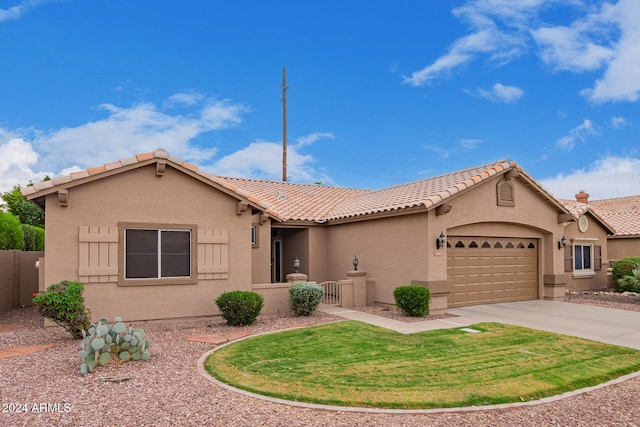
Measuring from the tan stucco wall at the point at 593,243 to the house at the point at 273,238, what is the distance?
A: 435cm

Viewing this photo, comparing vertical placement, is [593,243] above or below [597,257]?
above

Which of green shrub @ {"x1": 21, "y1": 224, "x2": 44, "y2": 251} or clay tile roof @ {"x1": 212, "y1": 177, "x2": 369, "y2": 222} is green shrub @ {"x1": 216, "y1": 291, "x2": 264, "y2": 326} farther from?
green shrub @ {"x1": 21, "y1": 224, "x2": 44, "y2": 251}

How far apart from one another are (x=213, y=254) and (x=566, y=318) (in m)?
9.91

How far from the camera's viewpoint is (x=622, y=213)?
86.2 ft

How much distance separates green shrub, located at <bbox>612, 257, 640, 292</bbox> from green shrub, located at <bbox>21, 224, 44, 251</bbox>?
25.3 m

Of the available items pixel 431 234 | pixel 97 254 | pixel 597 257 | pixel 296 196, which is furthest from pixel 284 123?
pixel 97 254

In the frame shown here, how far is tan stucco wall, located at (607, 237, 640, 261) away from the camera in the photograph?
908 inches

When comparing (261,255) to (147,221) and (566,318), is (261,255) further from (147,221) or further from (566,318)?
(566,318)

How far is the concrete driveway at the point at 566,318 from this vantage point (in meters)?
10.7

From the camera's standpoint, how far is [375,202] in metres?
17.2

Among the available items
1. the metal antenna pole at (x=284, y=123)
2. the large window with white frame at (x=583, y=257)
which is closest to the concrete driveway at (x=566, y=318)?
the large window with white frame at (x=583, y=257)

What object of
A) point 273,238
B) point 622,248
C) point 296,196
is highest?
point 296,196

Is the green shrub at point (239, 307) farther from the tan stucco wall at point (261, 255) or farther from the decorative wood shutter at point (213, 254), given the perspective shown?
the tan stucco wall at point (261, 255)

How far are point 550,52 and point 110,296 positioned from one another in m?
18.5
